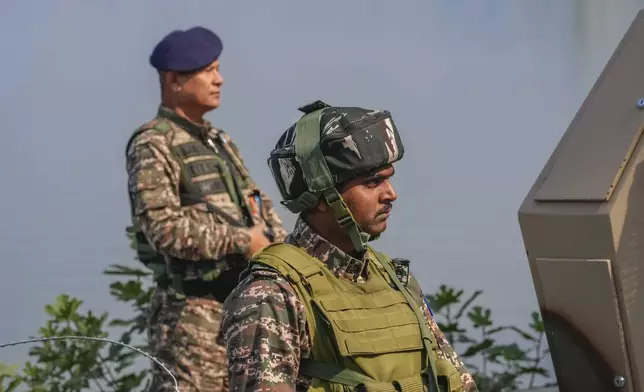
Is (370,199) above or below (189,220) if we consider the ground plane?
below

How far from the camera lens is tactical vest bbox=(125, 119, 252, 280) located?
457cm

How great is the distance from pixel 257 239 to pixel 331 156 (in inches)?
75.2

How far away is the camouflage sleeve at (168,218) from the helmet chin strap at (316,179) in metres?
1.76

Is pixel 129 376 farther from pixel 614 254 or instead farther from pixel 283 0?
pixel 614 254

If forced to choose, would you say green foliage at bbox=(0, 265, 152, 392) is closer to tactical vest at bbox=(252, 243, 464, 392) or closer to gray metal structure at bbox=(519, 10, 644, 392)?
gray metal structure at bbox=(519, 10, 644, 392)

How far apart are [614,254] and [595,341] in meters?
0.30

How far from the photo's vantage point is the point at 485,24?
737 cm

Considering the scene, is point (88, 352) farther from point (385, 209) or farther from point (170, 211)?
point (385, 209)

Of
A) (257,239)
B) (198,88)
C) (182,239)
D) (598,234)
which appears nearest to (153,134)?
(198,88)

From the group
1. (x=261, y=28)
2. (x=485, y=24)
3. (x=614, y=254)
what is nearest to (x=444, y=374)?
(x=614, y=254)

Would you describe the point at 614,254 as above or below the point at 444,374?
above

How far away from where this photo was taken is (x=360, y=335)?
2600 mm

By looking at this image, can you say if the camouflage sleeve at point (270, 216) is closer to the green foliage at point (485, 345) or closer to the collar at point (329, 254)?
the green foliage at point (485, 345)

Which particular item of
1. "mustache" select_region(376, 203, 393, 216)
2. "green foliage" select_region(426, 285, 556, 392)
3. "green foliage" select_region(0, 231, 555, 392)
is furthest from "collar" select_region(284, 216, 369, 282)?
"green foliage" select_region(426, 285, 556, 392)
